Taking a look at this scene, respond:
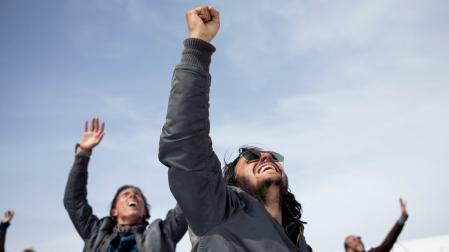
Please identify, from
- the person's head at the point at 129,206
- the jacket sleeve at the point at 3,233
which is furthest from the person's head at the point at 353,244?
the jacket sleeve at the point at 3,233

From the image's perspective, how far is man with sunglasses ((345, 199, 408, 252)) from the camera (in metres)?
6.84

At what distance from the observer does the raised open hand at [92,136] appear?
469 centimetres

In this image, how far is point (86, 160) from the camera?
15.0 ft

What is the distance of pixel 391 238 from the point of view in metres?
7.05

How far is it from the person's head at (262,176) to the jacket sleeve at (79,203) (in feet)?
6.21

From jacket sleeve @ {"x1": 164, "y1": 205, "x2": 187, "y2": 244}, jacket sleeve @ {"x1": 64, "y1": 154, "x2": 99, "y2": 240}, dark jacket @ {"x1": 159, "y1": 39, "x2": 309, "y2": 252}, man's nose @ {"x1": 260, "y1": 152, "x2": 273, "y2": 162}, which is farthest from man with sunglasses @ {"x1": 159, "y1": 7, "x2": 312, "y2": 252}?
jacket sleeve @ {"x1": 64, "y1": 154, "x2": 99, "y2": 240}

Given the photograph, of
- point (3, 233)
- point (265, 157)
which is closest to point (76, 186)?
point (265, 157)

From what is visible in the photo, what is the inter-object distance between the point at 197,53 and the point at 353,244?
6769 mm

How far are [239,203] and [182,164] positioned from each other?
0.53 meters

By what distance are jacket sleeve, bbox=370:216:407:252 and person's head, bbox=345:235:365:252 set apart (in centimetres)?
51

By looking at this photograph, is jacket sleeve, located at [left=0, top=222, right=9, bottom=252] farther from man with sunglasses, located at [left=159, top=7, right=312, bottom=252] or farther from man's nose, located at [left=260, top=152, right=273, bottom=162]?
man with sunglasses, located at [left=159, top=7, right=312, bottom=252]

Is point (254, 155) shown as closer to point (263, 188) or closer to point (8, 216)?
point (263, 188)

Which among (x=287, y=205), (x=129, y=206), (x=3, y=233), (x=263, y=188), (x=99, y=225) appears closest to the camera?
(x=263, y=188)

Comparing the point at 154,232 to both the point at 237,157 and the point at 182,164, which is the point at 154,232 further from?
the point at 182,164
